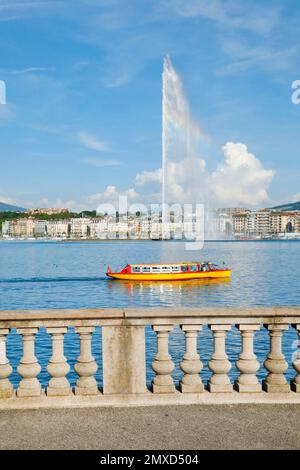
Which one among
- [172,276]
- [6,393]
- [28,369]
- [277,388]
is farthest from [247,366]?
[172,276]

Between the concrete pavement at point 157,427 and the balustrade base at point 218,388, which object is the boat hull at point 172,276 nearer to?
the balustrade base at point 218,388

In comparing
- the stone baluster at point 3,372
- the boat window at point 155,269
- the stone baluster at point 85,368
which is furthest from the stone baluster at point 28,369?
the boat window at point 155,269

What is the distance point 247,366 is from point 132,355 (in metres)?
1.40

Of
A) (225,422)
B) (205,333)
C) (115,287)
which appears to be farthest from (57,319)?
(115,287)

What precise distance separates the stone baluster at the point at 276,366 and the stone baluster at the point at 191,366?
2.71ft

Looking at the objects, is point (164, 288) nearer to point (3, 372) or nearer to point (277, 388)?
point (277, 388)

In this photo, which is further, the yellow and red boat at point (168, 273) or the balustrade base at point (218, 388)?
the yellow and red boat at point (168, 273)

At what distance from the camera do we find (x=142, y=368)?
643 cm

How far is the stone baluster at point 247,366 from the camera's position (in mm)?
6477

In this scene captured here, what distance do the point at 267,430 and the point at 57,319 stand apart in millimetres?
2660

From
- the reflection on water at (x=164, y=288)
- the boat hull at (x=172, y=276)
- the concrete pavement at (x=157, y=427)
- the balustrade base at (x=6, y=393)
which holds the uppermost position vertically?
the balustrade base at (x=6, y=393)

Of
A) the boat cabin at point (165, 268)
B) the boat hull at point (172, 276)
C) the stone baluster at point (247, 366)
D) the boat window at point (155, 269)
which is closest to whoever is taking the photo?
the stone baluster at point (247, 366)

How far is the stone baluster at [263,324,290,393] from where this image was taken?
645 centimetres
